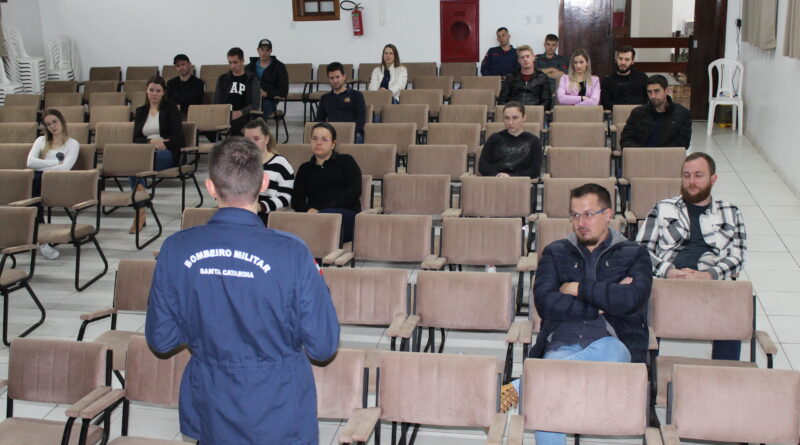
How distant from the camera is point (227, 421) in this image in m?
2.33

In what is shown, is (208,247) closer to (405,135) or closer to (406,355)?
(406,355)

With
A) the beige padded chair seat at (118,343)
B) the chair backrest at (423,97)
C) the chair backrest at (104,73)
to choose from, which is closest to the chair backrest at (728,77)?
the chair backrest at (423,97)

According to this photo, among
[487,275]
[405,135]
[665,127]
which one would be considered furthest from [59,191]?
[665,127]

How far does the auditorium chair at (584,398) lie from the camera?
9.78 ft

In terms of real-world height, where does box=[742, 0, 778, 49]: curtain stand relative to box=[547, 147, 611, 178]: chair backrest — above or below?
above

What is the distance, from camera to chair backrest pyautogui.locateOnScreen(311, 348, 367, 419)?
3213mm

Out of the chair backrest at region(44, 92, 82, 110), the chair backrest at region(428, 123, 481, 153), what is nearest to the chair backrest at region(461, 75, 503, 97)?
the chair backrest at region(428, 123, 481, 153)

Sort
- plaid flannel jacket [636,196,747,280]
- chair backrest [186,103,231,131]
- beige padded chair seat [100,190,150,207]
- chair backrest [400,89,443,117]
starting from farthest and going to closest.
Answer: chair backrest [400,89,443,117] < chair backrest [186,103,231,131] < beige padded chair seat [100,190,150,207] < plaid flannel jacket [636,196,747,280]

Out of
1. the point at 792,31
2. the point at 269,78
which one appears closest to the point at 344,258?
the point at 792,31

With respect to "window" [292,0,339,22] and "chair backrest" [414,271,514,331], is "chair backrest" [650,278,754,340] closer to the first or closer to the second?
"chair backrest" [414,271,514,331]

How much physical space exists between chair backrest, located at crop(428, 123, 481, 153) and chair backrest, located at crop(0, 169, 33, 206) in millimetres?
3298

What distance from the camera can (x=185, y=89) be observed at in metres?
9.61

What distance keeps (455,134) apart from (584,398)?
4558mm

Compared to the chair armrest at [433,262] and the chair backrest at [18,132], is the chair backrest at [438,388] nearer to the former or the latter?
the chair armrest at [433,262]
